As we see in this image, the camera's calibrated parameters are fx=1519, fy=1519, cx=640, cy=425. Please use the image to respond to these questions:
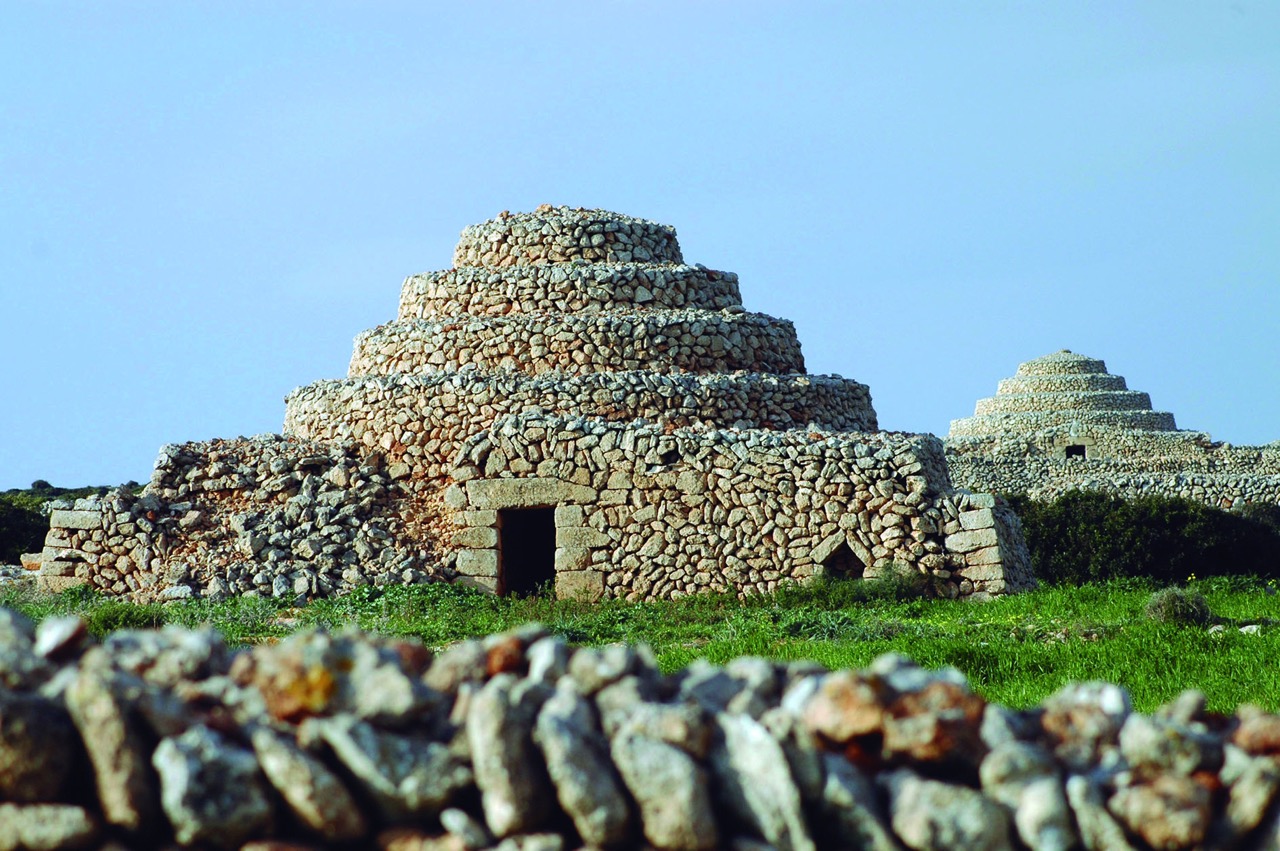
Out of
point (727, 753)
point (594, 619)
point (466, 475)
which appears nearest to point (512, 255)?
point (466, 475)

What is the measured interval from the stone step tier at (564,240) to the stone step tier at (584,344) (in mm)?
1552

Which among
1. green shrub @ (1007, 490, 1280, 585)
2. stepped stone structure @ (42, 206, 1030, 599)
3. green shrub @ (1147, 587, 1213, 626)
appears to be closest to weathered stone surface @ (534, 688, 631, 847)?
green shrub @ (1147, 587, 1213, 626)

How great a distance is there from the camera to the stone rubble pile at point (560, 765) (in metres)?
3.86

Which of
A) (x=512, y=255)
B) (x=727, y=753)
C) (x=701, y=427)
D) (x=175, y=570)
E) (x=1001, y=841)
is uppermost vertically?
(x=512, y=255)

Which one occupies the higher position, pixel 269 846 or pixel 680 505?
pixel 680 505

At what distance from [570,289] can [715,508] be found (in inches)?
171

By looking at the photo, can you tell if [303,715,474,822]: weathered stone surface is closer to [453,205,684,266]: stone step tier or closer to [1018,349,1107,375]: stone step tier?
[453,205,684,266]: stone step tier

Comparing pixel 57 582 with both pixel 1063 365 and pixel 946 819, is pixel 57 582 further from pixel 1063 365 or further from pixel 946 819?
pixel 1063 365

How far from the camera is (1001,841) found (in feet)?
13.1

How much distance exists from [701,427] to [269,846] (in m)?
14.4

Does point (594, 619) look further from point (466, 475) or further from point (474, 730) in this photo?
point (474, 730)

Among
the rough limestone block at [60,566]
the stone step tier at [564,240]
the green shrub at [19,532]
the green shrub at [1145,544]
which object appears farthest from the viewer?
the green shrub at [19,532]

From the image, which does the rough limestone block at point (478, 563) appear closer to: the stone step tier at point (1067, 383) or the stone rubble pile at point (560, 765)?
the stone rubble pile at point (560, 765)

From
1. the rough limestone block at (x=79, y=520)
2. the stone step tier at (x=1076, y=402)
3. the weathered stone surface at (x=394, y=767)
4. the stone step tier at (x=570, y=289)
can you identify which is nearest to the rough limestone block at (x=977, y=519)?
the stone step tier at (x=570, y=289)
